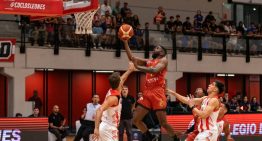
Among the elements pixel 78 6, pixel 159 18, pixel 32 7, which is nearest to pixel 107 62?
pixel 159 18

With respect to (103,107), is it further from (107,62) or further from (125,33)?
(107,62)

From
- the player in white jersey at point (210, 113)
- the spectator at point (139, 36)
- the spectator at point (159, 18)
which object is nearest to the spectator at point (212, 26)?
the spectator at point (159, 18)

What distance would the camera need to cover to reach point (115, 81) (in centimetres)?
1235

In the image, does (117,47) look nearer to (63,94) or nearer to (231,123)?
(63,94)

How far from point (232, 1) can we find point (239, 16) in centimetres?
177

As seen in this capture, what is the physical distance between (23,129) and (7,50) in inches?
277

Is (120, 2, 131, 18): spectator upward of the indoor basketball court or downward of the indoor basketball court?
upward

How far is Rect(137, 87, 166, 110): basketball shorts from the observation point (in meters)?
14.4

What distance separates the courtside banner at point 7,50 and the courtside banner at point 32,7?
6.02m

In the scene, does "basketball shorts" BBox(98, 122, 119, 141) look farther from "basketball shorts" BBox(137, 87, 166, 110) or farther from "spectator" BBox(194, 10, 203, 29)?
"spectator" BBox(194, 10, 203, 29)

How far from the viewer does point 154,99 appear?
1444 centimetres

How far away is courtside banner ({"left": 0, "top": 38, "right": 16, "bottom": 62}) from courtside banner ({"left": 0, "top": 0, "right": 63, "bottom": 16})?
237 inches

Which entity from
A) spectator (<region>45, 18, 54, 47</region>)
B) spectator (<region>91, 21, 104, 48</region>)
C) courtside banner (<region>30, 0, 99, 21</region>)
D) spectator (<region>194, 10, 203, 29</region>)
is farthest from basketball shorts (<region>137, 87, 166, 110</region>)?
spectator (<region>194, 10, 203, 29</region>)

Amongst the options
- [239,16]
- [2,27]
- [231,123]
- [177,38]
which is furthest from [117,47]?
[239,16]
